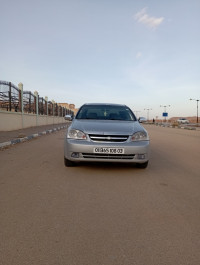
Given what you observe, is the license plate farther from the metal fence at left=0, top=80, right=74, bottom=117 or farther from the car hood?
the metal fence at left=0, top=80, right=74, bottom=117

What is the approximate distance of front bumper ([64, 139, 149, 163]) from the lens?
4.29 metres

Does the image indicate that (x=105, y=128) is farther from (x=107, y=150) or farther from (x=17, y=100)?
(x=17, y=100)

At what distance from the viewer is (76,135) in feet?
14.8

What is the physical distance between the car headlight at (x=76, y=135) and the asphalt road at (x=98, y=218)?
70 cm

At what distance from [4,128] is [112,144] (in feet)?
38.0

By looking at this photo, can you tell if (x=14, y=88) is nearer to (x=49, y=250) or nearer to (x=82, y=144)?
(x=82, y=144)

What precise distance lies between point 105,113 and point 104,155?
1.89 m

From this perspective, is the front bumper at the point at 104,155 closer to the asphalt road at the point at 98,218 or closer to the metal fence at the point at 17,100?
the asphalt road at the point at 98,218

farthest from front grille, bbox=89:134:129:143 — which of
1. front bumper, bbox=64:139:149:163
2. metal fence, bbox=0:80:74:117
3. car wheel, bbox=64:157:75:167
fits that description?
metal fence, bbox=0:80:74:117

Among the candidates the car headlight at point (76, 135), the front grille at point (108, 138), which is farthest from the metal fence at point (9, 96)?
the front grille at point (108, 138)

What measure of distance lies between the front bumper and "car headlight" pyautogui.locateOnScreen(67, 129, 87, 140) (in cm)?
9

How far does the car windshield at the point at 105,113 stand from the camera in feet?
18.9

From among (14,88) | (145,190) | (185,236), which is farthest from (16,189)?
(14,88)

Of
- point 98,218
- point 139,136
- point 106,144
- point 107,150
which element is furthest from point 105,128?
point 98,218
